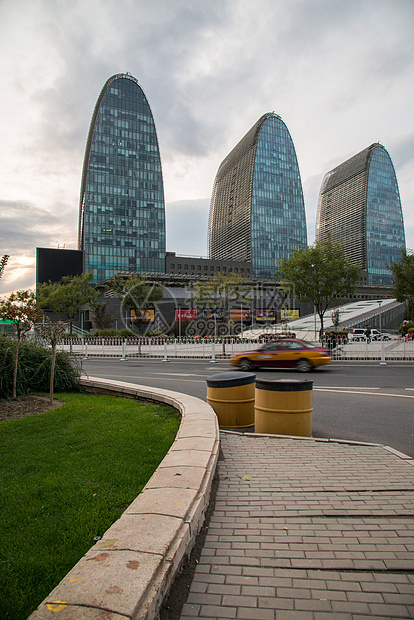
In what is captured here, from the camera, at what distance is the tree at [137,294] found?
45.9 m

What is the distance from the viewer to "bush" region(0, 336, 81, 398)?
28.8ft

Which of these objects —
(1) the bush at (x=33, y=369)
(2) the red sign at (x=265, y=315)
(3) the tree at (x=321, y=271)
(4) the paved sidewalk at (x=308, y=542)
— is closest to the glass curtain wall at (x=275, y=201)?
(2) the red sign at (x=265, y=315)

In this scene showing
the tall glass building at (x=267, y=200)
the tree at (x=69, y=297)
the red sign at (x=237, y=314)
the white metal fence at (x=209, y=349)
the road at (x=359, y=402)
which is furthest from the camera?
the tall glass building at (x=267, y=200)

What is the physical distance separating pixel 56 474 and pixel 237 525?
2068 millimetres

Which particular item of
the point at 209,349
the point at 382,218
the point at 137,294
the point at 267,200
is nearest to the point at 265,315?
the point at 137,294

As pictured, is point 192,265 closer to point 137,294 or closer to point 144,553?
point 137,294

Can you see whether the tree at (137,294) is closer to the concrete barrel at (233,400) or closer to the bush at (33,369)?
the bush at (33,369)

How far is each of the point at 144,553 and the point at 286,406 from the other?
4148mm

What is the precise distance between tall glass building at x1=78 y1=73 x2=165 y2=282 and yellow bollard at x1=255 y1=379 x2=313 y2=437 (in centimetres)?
10784

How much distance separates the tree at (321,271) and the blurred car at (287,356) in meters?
11.9

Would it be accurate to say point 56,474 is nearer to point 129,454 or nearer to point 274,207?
point 129,454

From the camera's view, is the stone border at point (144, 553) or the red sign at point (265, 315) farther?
the red sign at point (265, 315)

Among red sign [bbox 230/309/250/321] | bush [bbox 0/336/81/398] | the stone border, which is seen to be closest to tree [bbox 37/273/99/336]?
red sign [bbox 230/309/250/321]

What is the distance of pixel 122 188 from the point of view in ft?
389
